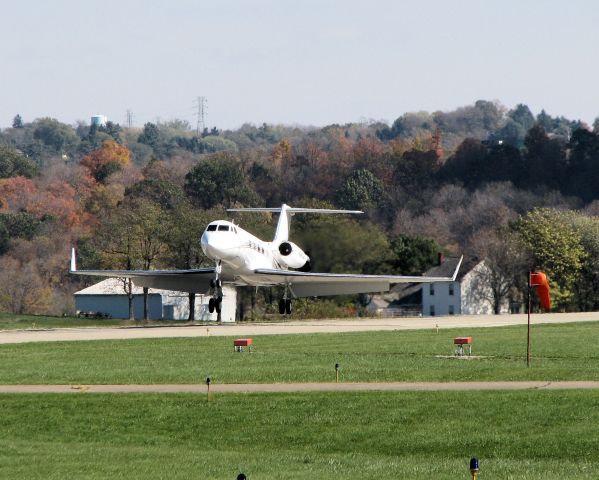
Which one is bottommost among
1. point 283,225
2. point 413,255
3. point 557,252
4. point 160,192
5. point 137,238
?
point 413,255

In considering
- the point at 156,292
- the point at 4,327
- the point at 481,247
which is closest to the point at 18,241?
the point at 156,292

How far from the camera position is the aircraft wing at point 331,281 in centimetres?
7131

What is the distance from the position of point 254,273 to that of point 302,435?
41158 millimetres

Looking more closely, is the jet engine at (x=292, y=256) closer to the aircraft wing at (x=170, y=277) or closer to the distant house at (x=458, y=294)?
the aircraft wing at (x=170, y=277)

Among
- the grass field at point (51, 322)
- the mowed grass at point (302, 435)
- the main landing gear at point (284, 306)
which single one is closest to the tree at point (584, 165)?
the grass field at point (51, 322)

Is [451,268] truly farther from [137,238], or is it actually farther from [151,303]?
[137,238]

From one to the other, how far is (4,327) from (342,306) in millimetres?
31918

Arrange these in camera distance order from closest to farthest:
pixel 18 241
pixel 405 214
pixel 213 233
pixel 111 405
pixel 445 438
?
1. pixel 445 438
2. pixel 111 405
3. pixel 213 233
4. pixel 18 241
5. pixel 405 214

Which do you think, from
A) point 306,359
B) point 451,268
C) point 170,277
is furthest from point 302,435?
point 451,268

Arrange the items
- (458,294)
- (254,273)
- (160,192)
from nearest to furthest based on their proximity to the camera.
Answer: (254,273) < (458,294) < (160,192)

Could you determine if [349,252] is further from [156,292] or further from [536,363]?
[536,363]

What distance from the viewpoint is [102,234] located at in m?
103

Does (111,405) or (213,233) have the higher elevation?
(213,233)

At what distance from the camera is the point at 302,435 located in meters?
28.4
